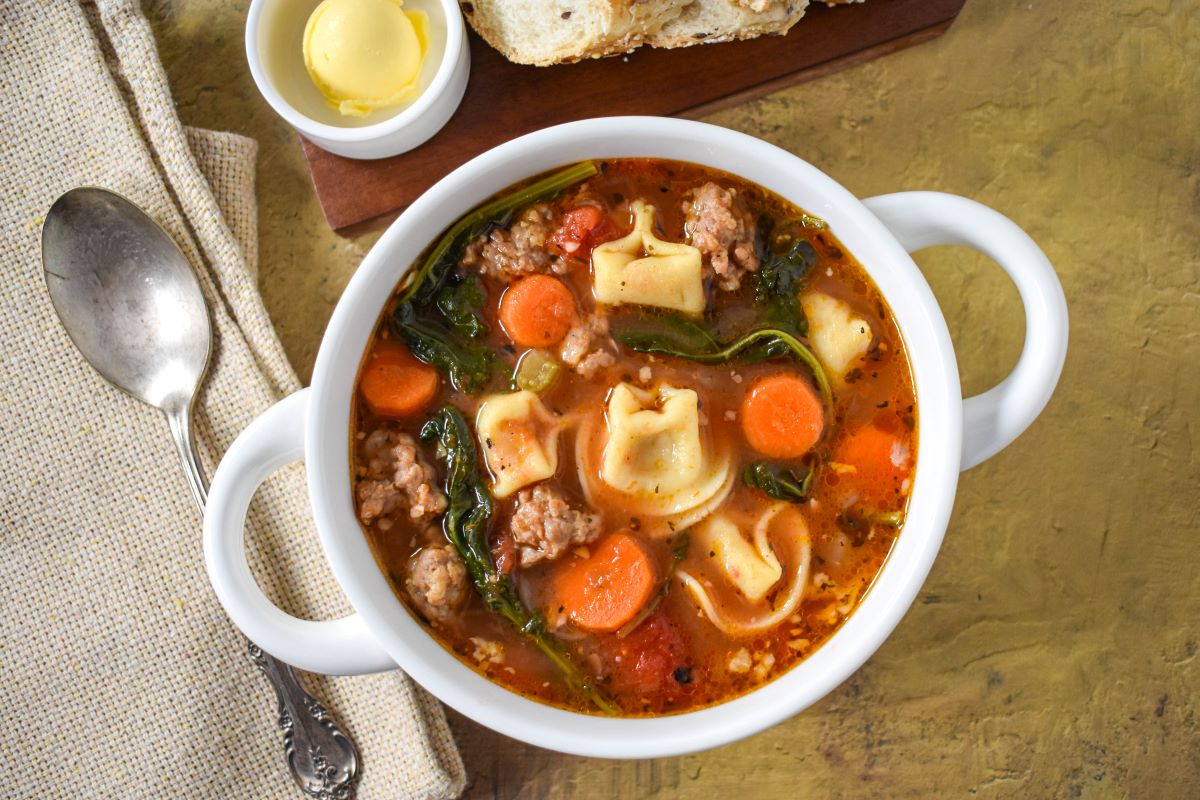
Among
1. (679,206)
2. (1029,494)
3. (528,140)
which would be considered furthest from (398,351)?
(1029,494)

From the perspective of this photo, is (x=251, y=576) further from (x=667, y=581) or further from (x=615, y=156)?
(x=615, y=156)

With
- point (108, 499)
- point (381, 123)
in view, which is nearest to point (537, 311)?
point (381, 123)

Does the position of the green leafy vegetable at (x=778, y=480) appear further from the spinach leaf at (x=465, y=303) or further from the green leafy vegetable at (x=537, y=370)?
the spinach leaf at (x=465, y=303)

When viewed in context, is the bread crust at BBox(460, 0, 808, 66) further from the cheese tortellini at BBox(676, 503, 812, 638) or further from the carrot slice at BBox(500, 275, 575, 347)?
the cheese tortellini at BBox(676, 503, 812, 638)

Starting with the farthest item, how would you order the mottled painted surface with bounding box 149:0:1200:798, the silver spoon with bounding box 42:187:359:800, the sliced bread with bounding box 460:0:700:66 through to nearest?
the mottled painted surface with bounding box 149:0:1200:798 → the silver spoon with bounding box 42:187:359:800 → the sliced bread with bounding box 460:0:700:66

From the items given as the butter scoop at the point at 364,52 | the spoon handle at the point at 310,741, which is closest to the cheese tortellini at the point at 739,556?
the spoon handle at the point at 310,741

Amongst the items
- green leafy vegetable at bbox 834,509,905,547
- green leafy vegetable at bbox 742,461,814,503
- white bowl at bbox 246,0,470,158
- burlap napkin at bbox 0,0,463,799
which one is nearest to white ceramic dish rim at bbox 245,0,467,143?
white bowl at bbox 246,0,470,158
